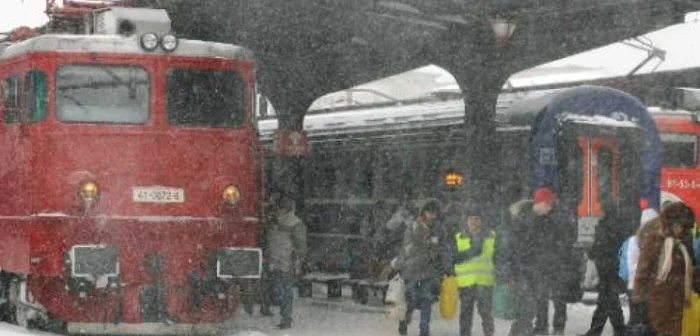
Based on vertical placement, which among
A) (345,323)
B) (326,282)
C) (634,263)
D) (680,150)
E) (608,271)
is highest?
(680,150)

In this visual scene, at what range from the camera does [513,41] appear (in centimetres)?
1986

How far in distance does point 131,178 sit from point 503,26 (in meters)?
5.77

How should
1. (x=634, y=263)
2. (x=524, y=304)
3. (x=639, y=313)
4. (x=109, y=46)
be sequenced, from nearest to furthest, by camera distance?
(x=639, y=313)
(x=634, y=263)
(x=524, y=304)
(x=109, y=46)

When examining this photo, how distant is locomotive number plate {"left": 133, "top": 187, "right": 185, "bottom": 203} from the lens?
14.3 meters

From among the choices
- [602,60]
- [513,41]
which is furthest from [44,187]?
[602,60]

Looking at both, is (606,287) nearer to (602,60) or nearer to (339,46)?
(339,46)

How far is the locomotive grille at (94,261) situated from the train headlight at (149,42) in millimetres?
2152

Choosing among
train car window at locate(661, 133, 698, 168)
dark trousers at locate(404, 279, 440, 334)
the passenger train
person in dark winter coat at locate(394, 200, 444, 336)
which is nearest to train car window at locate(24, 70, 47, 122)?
person in dark winter coat at locate(394, 200, 444, 336)

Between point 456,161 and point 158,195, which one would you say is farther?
point 456,161

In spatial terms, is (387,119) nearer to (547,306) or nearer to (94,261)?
(547,306)

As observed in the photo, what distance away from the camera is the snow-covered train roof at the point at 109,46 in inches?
561

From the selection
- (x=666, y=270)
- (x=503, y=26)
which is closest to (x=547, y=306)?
(x=503, y=26)

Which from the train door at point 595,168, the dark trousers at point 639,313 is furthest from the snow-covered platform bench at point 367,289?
the dark trousers at point 639,313

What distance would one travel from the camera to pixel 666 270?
10.2m
